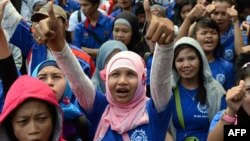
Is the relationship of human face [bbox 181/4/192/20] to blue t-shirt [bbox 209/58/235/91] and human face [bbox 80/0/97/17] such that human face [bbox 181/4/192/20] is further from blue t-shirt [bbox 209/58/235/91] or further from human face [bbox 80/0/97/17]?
blue t-shirt [bbox 209/58/235/91]

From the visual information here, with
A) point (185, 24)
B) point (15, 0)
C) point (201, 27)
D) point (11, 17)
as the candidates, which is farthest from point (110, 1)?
point (11, 17)

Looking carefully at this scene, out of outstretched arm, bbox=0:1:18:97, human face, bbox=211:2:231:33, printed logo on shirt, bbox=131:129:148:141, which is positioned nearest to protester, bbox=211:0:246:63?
human face, bbox=211:2:231:33

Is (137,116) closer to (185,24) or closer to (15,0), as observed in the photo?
(185,24)

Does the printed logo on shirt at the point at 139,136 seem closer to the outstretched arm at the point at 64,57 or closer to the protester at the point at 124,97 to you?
the protester at the point at 124,97

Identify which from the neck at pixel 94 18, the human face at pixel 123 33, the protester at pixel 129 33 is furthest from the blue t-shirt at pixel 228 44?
the neck at pixel 94 18

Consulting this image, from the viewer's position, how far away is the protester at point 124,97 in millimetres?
2777

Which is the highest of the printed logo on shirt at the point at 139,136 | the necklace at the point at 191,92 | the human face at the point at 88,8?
the human face at the point at 88,8

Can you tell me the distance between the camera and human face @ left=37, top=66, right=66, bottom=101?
11.0 ft

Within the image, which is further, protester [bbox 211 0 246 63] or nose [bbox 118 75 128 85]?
protester [bbox 211 0 246 63]

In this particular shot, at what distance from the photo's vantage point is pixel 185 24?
5.37 metres

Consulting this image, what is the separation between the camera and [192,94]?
4.02 m

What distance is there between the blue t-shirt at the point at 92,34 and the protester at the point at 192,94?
2.01 m

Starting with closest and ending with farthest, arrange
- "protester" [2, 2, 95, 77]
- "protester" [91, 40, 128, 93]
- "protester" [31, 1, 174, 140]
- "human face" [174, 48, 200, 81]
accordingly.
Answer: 1. "protester" [31, 1, 174, 140]
2. "human face" [174, 48, 200, 81]
3. "protester" [2, 2, 95, 77]
4. "protester" [91, 40, 128, 93]

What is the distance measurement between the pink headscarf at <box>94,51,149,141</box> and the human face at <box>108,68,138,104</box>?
0.02 m
